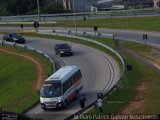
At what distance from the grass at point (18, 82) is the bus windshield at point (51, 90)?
2.36 meters

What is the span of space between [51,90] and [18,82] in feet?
47.4

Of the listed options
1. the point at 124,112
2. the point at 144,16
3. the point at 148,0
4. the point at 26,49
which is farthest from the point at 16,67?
the point at 148,0

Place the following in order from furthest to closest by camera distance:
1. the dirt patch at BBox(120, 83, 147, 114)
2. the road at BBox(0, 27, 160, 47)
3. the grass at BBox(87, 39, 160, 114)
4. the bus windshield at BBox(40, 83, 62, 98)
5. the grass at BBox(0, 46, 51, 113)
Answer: the road at BBox(0, 27, 160, 47) → the grass at BBox(0, 46, 51, 113) → the bus windshield at BBox(40, 83, 62, 98) → the grass at BBox(87, 39, 160, 114) → the dirt patch at BBox(120, 83, 147, 114)

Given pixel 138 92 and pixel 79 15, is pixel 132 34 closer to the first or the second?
pixel 79 15

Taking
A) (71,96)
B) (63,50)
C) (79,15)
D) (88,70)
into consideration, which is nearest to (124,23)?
(79,15)

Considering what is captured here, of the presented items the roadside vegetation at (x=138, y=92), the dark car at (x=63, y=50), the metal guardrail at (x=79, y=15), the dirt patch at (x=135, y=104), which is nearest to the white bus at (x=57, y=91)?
the roadside vegetation at (x=138, y=92)

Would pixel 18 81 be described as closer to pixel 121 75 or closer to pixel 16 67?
pixel 16 67

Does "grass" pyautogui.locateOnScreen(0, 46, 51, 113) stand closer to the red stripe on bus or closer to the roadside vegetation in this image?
the red stripe on bus

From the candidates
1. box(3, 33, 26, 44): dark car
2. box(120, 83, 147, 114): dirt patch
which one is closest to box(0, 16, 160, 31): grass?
box(3, 33, 26, 44): dark car

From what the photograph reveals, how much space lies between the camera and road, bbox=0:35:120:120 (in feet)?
132

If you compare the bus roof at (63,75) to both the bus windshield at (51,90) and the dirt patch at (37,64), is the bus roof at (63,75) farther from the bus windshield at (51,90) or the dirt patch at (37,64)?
the dirt patch at (37,64)

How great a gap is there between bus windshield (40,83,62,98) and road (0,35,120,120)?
1244mm

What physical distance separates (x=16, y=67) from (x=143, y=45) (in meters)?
15.6

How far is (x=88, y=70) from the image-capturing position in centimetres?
5397
